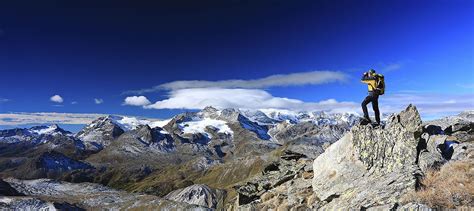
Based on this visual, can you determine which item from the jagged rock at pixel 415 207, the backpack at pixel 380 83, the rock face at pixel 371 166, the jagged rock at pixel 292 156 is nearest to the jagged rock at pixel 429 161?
the rock face at pixel 371 166

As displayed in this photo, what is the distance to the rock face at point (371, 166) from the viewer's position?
22359mm

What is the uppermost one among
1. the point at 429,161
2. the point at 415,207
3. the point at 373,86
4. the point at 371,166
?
the point at 373,86

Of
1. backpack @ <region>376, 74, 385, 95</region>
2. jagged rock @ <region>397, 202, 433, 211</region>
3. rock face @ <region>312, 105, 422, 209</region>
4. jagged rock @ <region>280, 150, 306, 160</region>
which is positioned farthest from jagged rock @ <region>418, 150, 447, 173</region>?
jagged rock @ <region>280, 150, 306, 160</region>

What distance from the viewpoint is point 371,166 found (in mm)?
26547

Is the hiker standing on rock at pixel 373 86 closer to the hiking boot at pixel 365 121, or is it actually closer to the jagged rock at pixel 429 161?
the hiking boot at pixel 365 121

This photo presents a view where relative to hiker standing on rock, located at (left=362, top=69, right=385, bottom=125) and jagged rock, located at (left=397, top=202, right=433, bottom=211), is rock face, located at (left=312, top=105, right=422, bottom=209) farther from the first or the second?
jagged rock, located at (left=397, top=202, right=433, bottom=211)

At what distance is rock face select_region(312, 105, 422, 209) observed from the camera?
22.4m

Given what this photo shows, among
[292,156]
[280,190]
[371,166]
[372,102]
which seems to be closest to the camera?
[371,166]

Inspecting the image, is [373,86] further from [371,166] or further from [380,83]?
[371,166]

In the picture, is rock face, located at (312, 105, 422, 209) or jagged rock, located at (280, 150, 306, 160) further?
Result: jagged rock, located at (280, 150, 306, 160)

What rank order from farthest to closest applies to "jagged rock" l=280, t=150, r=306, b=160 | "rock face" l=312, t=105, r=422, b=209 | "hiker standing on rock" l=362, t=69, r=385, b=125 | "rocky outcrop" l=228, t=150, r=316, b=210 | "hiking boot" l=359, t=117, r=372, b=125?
"jagged rock" l=280, t=150, r=306, b=160
"rocky outcrop" l=228, t=150, r=316, b=210
"hiking boot" l=359, t=117, r=372, b=125
"hiker standing on rock" l=362, t=69, r=385, b=125
"rock face" l=312, t=105, r=422, b=209

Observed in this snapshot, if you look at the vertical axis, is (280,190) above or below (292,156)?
below

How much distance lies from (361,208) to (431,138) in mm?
14918

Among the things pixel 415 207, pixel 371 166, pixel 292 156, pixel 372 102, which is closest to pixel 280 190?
pixel 292 156
